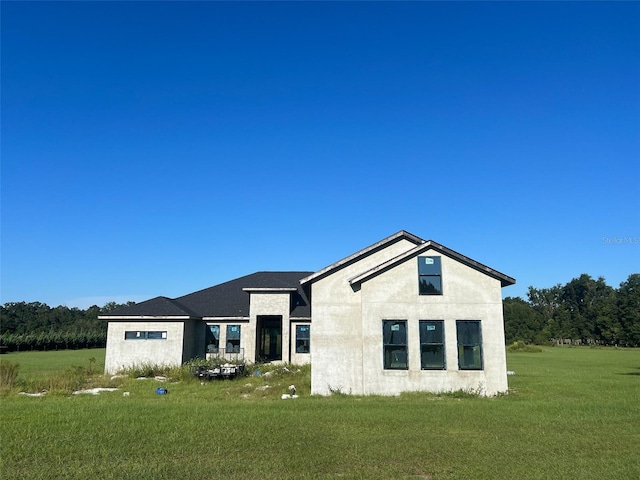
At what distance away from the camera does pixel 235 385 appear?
18781 mm

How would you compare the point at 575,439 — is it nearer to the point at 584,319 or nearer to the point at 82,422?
the point at 82,422

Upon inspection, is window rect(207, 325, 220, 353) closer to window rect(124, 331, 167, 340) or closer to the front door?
the front door

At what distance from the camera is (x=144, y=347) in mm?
25031

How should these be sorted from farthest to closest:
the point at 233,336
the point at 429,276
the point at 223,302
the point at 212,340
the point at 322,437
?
the point at 223,302 → the point at 212,340 → the point at 233,336 → the point at 429,276 → the point at 322,437

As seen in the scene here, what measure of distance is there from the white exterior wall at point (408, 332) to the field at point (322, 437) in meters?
0.88

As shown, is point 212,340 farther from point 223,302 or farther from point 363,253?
point 363,253

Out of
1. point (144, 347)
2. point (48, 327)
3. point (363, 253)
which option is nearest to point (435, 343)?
point (363, 253)

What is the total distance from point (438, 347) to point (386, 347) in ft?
6.18

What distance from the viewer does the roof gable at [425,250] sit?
16688mm

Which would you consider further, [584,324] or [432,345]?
[584,324]

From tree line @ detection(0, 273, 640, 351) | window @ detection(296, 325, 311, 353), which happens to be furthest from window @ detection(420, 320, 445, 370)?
tree line @ detection(0, 273, 640, 351)

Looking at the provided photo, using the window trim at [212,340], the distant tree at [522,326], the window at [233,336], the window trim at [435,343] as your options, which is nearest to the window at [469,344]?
the window trim at [435,343]

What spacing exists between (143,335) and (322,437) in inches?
739

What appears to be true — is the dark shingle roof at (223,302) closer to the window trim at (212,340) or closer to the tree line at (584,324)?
the window trim at (212,340)
